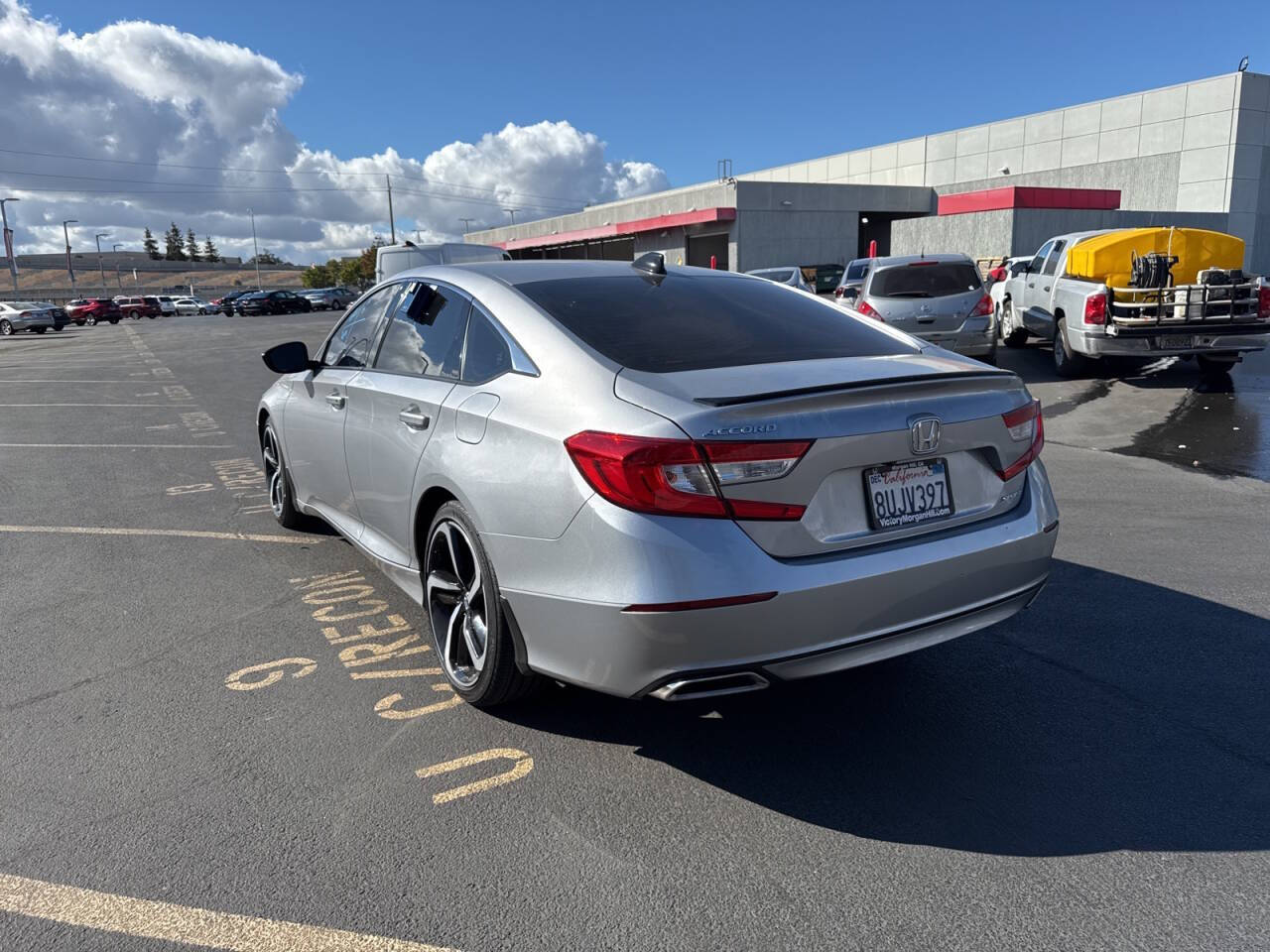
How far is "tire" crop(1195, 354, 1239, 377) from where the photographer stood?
39.9 ft

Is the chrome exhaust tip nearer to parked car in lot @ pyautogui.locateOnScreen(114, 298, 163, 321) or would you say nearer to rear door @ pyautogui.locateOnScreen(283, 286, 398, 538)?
rear door @ pyautogui.locateOnScreen(283, 286, 398, 538)

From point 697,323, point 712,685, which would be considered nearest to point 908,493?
point 712,685

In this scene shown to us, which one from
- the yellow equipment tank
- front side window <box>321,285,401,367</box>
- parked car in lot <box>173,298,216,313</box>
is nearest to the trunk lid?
front side window <box>321,285,401,367</box>

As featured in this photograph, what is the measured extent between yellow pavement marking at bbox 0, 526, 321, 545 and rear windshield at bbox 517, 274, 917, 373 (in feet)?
9.90

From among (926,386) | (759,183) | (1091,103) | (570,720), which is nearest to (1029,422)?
(926,386)

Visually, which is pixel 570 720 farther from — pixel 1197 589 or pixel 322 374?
pixel 1197 589

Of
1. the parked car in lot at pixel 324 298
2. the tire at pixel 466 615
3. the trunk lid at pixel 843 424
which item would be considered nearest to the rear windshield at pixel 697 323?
the trunk lid at pixel 843 424

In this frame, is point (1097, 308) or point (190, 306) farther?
point (190, 306)

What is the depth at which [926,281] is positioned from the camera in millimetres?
12898

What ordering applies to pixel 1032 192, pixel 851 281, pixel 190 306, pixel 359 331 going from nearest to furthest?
pixel 359 331 → pixel 851 281 → pixel 1032 192 → pixel 190 306

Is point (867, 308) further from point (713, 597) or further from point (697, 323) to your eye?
point (713, 597)

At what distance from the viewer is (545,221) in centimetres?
6488

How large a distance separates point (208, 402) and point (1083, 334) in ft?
38.9

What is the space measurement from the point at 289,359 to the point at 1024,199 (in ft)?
112
